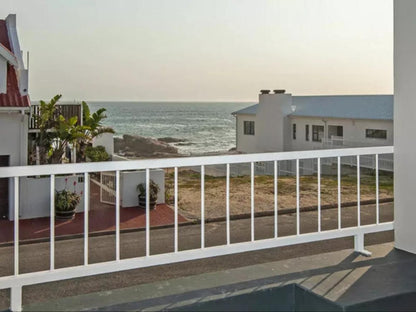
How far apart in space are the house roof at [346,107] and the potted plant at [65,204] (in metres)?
12.7

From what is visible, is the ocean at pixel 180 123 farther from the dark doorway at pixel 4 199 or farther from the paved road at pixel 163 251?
the paved road at pixel 163 251

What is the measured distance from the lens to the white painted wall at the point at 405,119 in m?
2.52

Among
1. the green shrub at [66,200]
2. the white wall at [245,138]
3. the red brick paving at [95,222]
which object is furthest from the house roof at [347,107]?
the green shrub at [66,200]

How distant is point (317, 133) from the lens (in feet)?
69.6

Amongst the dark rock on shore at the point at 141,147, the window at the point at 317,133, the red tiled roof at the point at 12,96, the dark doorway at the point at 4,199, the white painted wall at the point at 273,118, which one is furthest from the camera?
the dark rock on shore at the point at 141,147

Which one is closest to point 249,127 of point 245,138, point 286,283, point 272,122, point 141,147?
point 245,138

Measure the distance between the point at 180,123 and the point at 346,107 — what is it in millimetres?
29745

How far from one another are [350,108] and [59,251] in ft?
54.2

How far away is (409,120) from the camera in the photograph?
8.37ft

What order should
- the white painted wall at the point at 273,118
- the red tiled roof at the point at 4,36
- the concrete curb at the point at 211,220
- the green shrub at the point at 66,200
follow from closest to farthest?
the concrete curb at the point at 211,220, the green shrub at the point at 66,200, the red tiled roof at the point at 4,36, the white painted wall at the point at 273,118

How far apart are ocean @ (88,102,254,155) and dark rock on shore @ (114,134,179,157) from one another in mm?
→ 1190

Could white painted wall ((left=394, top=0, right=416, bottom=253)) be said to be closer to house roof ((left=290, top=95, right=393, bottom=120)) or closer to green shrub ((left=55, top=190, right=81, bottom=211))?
green shrub ((left=55, top=190, right=81, bottom=211))

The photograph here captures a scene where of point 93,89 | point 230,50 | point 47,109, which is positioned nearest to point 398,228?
point 47,109

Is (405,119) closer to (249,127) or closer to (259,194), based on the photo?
(259,194)
